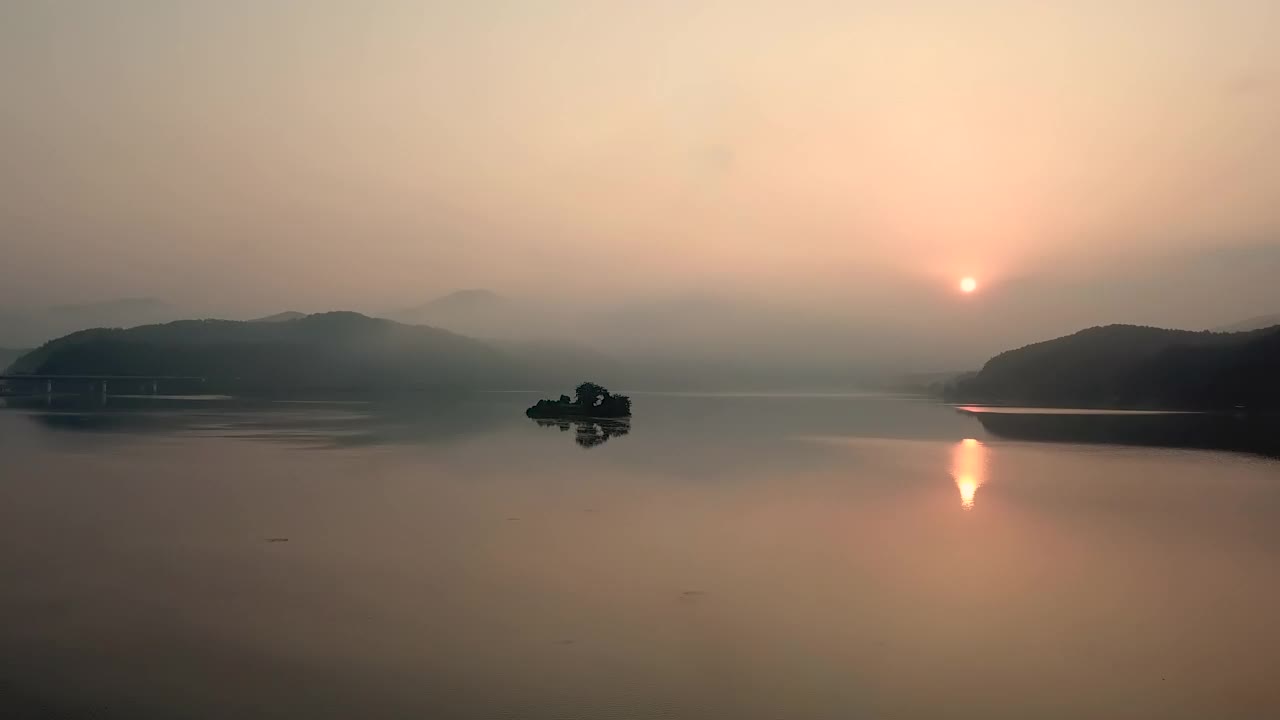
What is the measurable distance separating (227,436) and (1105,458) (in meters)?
77.2

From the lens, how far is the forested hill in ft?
484

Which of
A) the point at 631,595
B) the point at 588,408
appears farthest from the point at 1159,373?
the point at 631,595

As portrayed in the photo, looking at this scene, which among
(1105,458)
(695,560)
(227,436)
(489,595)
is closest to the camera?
(489,595)

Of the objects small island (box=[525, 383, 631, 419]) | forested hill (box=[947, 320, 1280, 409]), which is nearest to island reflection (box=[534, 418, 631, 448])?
small island (box=[525, 383, 631, 419])

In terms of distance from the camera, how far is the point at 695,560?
2628 cm

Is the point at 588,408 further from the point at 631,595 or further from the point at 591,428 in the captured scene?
the point at 631,595

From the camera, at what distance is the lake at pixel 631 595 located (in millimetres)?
15102

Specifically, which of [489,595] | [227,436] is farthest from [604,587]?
[227,436]

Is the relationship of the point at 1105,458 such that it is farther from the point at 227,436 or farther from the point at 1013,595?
the point at 227,436

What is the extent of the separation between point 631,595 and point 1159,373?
181371 millimetres

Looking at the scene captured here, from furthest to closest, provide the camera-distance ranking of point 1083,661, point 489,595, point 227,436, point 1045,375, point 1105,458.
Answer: point 1045,375, point 227,436, point 1105,458, point 489,595, point 1083,661

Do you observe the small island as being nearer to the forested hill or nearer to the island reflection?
the island reflection

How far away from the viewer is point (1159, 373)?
6560 inches

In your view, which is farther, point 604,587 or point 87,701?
point 604,587
